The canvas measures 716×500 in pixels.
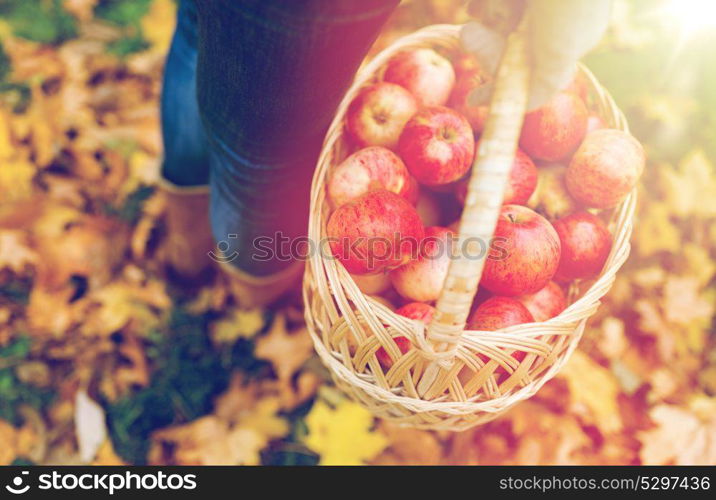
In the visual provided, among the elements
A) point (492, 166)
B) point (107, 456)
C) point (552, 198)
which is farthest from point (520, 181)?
point (107, 456)

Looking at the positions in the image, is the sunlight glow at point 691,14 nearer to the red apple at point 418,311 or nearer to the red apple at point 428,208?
the red apple at point 428,208

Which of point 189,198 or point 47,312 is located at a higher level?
point 189,198

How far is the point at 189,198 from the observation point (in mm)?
1281

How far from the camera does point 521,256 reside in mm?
896

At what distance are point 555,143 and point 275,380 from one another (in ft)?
2.84

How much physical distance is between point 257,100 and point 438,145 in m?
0.32

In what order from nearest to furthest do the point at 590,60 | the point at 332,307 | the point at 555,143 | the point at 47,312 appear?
1. the point at 332,307
2. the point at 555,143
3. the point at 47,312
4. the point at 590,60

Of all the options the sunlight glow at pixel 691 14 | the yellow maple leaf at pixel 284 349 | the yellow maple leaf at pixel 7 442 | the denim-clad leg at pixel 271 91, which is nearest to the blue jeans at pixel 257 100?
the denim-clad leg at pixel 271 91

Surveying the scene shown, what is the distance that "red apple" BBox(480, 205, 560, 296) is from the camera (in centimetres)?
90

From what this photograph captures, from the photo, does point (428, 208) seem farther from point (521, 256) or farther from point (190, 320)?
point (190, 320)

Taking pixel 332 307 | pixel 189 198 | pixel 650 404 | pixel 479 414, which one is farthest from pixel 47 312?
pixel 650 404

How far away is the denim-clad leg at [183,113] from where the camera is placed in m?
0.99

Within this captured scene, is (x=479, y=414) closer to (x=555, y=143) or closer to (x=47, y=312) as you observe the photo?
(x=555, y=143)

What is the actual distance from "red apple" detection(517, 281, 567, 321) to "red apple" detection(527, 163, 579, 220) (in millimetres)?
157
